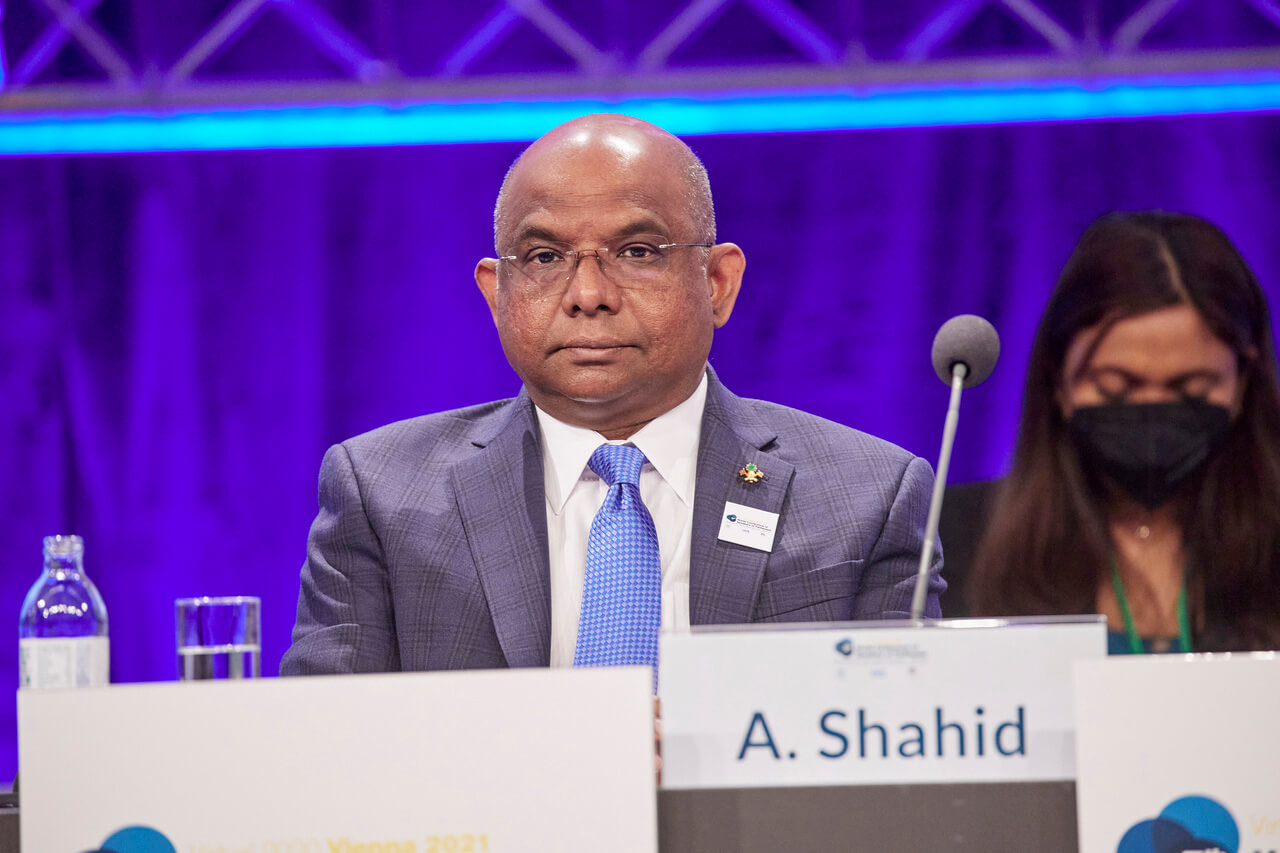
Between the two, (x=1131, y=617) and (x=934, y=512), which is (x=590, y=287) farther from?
(x=1131, y=617)

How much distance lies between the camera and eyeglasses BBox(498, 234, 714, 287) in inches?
74.6

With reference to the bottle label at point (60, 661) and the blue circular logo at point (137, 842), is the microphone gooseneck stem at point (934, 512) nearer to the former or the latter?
the blue circular logo at point (137, 842)

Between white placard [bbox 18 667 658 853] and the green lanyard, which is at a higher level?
the green lanyard

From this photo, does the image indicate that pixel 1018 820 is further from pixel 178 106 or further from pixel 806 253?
pixel 178 106

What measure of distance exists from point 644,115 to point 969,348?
2.23 m

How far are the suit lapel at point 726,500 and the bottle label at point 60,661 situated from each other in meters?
0.77

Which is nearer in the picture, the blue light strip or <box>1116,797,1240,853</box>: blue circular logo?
<box>1116,797,1240,853</box>: blue circular logo

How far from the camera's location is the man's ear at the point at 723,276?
6.80ft

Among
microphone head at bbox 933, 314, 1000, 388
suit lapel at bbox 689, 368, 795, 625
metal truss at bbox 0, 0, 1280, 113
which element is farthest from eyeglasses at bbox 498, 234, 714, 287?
metal truss at bbox 0, 0, 1280, 113

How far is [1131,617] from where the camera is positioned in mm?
2125

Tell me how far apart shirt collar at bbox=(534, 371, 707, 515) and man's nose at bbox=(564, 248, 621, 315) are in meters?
0.20

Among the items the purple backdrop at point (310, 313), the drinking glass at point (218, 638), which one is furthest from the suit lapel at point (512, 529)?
the purple backdrop at point (310, 313)

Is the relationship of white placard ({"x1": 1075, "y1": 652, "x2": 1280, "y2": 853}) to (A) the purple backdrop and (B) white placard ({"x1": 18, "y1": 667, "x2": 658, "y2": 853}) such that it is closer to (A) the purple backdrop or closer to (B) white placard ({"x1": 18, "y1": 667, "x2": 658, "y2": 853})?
(B) white placard ({"x1": 18, "y1": 667, "x2": 658, "y2": 853})

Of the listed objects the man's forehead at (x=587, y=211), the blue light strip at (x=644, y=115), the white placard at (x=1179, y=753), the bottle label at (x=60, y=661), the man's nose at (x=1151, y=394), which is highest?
the blue light strip at (x=644, y=115)
